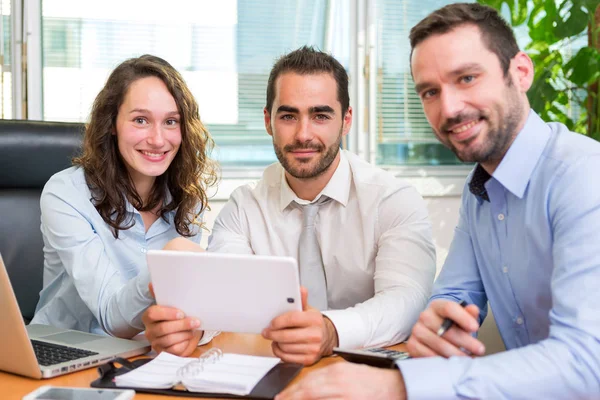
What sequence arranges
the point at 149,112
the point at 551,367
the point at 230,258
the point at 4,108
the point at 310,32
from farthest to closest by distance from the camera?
1. the point at 310,32
2. the point at 4,108
3. the point at 149,112
4. the point at 230,258
5. the point at 551,367

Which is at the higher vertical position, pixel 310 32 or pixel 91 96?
pixel 310 32

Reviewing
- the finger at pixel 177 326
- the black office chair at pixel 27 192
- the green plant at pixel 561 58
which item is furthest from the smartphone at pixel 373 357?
the green plant at pixel 561 58

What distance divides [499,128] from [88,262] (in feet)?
3.23

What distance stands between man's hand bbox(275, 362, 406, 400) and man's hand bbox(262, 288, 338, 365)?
0.65 ft

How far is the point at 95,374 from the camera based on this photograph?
1.14 meters

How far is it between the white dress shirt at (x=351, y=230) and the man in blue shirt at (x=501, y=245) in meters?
0.16

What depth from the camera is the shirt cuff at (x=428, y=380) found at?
0.93m

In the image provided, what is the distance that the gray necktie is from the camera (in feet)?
5.90

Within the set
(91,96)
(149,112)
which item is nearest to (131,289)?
(149,112)

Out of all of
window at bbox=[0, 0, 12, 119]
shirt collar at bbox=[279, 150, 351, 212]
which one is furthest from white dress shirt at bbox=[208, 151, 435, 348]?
window at bbox=[0, 0, 12, 119]

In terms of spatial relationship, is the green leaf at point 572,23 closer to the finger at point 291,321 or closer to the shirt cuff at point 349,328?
the shirt cuff at point 349,328

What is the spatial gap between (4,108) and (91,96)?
42 cm

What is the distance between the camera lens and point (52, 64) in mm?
3311

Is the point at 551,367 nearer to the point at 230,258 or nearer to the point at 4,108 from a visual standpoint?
the point at 230,258
